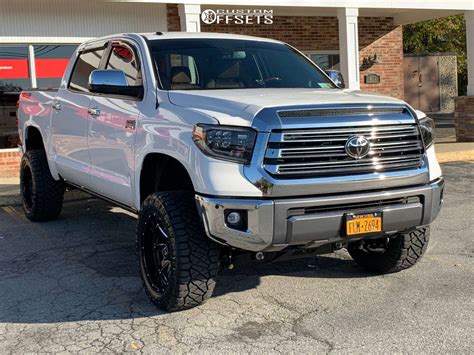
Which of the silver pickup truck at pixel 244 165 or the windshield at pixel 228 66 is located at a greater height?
the windshield at pixel 228 66

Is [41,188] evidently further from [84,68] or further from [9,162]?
[9,162]

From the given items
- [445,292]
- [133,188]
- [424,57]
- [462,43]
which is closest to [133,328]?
[133,188]

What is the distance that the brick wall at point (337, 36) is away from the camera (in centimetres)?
1451

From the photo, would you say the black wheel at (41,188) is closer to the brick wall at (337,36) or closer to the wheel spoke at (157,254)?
the wheel spoke at (157,254)

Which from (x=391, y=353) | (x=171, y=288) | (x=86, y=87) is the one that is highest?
(x=86, y=87)

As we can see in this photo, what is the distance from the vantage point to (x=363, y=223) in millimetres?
3979

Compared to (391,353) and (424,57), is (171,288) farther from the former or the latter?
(424,57)

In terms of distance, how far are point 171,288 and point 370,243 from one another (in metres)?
1.58

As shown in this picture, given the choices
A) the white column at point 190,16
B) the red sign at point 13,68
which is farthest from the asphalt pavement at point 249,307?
the red sign at point 13,68

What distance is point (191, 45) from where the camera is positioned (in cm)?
534

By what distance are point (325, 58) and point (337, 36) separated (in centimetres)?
60

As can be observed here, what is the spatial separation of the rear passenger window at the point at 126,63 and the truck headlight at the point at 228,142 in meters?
1.32

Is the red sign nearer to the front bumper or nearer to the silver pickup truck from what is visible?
the silver pickup truck

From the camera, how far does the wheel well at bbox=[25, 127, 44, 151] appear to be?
290 inches
